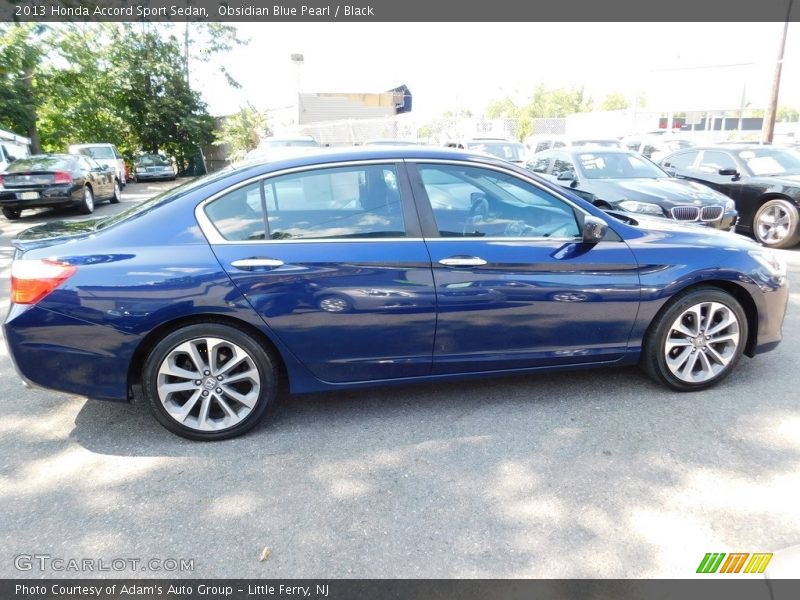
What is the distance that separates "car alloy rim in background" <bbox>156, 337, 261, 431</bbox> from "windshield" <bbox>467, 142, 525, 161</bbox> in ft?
40.2

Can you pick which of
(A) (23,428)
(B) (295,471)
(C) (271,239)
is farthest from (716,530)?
(A) (23,428)

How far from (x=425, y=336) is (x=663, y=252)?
64.2 inches

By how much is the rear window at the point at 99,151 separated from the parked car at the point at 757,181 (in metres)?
21.5

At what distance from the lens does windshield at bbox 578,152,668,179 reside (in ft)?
28.3

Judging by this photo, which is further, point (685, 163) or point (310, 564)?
point (685, 163)

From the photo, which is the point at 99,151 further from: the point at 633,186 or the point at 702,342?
the point at 702,342

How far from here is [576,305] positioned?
3.54 m

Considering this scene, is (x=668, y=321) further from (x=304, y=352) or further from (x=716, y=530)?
(x=304, y=352)

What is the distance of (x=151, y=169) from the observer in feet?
91.6

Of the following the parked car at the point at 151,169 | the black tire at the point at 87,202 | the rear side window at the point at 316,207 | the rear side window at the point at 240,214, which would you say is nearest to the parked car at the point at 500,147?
the black tire at the point at 87,202

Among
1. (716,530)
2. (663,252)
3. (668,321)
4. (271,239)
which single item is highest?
(271,239)

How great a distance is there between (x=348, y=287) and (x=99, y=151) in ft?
79.5

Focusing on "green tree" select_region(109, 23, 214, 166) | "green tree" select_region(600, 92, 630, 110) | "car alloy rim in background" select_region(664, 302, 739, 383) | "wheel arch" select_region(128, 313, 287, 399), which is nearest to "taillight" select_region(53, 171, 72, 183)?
"wheel arch" select_region(128, 313, 287, 399)

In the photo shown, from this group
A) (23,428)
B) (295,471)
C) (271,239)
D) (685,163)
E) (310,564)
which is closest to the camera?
(310,564)
